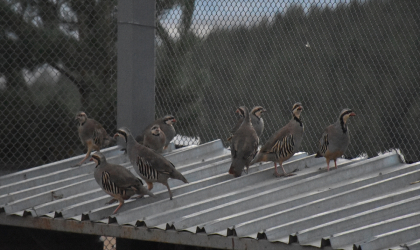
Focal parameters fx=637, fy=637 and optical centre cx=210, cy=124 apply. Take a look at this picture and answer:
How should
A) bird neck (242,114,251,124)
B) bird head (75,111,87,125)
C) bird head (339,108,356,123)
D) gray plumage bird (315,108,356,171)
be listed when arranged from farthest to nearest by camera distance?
bird head (75,111,87,125), bird neck (242,114,251,124), bird head (339,108,356,123), gray plumage bird (315,108,356,171)

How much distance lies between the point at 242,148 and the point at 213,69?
6.17 ft

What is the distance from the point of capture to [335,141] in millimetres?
5730

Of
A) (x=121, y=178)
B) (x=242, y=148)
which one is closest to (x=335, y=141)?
(x=242, y=148)

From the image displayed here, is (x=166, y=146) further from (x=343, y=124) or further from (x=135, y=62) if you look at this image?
(x=343, y=124)

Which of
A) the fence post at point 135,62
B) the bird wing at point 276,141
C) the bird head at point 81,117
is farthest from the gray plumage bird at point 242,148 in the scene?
the bird head at point 81,117

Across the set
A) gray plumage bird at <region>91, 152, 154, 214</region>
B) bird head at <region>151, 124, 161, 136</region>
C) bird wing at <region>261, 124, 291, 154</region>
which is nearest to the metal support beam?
gray plumage bird at <region>91, 152, 154, 214</region>

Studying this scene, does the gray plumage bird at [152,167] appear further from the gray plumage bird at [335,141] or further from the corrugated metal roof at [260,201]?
the gray plumage bird at [335,141]

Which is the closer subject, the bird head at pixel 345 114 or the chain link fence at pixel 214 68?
the bird head at pixel 345 114

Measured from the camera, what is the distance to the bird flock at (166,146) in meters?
5.07

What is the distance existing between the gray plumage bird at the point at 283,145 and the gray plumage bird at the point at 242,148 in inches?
5.4

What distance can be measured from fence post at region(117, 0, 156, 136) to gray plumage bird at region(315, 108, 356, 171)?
1958 mm

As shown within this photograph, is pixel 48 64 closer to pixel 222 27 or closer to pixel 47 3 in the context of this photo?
pixel 47 3

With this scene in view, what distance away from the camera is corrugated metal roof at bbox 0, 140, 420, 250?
398cm

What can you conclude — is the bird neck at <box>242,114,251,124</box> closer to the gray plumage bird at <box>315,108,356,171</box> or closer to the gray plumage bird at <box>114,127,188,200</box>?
the gray plumage bird at <box>315,108,356,171</box>
